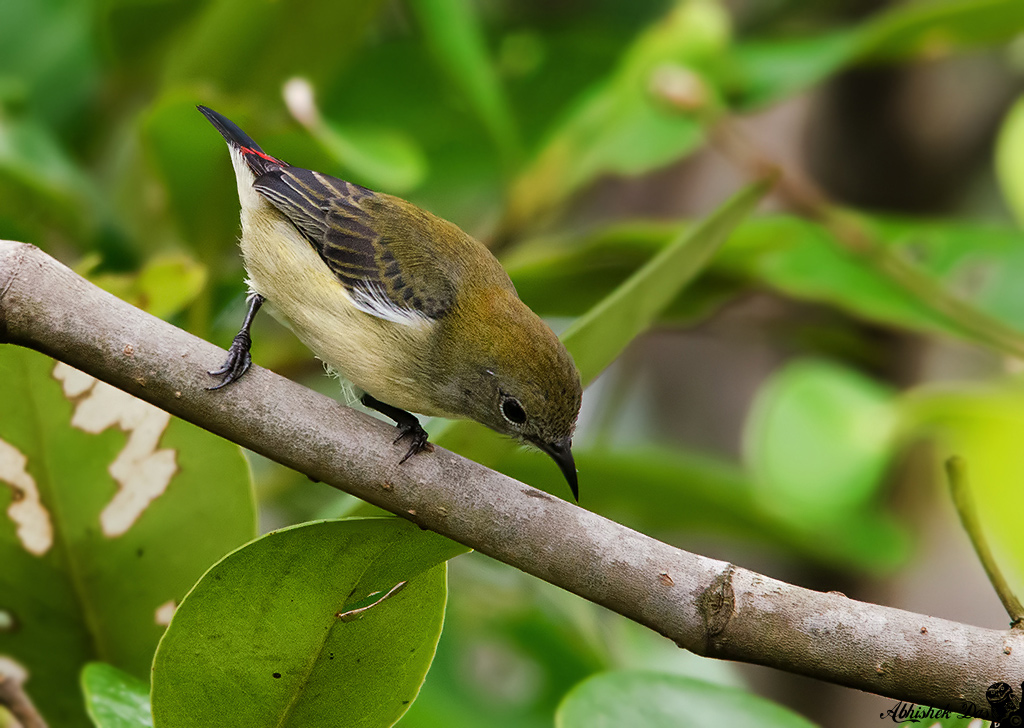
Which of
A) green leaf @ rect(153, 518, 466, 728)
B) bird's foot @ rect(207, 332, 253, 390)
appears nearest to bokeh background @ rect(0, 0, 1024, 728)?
bird's foot @ rect(207, 332, 253, 390)

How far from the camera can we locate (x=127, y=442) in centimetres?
150

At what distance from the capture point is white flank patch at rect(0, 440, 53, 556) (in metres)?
1.47

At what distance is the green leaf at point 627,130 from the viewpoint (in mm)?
2777

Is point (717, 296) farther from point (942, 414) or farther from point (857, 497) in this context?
point (942, 414)

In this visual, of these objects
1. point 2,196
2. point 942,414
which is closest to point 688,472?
point 942,414

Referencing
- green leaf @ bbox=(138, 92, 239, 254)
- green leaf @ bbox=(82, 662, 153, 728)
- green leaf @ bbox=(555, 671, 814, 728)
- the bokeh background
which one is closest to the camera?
green leaf @ bbox=(82, 662, 153, 728)

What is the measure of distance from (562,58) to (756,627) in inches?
97.6

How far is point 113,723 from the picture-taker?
1270 millimetres

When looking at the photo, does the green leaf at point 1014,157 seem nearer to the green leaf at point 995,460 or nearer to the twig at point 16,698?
the green leaf at point 995,460

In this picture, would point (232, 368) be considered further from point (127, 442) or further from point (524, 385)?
point (524, 385)

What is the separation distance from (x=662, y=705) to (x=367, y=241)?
1.12 meters

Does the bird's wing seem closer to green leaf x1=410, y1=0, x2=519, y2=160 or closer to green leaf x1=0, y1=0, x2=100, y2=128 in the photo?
green leaf x1=410, y1=0, x2=519, y2=160

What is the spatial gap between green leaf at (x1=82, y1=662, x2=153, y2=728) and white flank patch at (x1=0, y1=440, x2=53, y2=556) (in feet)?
0.65

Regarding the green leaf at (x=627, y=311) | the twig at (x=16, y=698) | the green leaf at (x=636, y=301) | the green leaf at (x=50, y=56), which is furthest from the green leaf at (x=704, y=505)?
the green leaf at (x=50, y=56)
